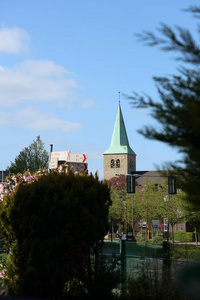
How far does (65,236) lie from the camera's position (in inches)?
354

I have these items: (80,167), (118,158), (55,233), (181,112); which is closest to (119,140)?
(118,158)

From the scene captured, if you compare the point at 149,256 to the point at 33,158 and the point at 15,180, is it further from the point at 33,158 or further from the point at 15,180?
the point at 33,158

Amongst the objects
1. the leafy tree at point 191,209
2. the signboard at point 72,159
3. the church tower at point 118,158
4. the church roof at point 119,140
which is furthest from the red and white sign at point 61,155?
the church tower at point 118,158

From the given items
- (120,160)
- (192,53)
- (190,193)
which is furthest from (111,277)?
(120,160)

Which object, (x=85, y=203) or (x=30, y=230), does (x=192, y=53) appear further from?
(x=30, y=230)

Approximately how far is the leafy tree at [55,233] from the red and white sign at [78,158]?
23.3 feet

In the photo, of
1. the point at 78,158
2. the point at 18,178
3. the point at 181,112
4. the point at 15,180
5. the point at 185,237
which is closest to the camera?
the point at 181,112

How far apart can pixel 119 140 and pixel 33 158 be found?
83.7 meters

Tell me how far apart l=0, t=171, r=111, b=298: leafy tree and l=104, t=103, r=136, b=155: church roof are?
4711 inches

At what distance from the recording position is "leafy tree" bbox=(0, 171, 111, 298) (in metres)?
9.09

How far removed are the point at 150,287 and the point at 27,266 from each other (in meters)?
2.51

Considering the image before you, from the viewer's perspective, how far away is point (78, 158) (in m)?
17.0

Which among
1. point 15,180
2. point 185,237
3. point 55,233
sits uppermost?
point 15,180

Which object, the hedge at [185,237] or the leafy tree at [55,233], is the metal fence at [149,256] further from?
the hedge at [185,237]
